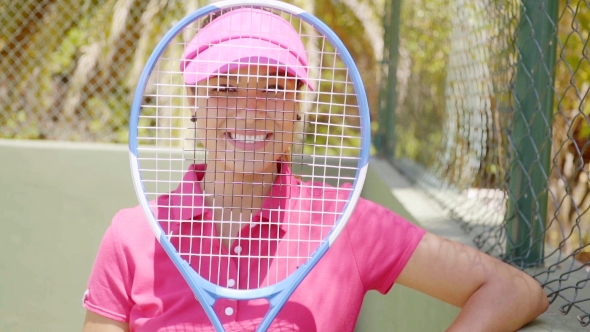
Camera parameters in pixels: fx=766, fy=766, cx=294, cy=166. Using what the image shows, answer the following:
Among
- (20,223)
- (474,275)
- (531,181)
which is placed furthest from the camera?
(20,223)

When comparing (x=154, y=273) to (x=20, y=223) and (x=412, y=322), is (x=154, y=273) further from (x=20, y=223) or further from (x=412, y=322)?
(x=20, y=223)

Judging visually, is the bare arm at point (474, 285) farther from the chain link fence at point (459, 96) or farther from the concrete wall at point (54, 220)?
the concrete wall at point (54, 220)

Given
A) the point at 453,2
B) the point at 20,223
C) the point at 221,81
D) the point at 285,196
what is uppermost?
the point at 453,2

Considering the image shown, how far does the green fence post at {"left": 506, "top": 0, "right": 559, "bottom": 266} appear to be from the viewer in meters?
1.91

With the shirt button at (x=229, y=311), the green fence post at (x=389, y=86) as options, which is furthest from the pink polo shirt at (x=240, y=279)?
the green fence post at (x=389, y=86)

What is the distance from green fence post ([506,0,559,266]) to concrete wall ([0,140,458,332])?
1.45 meters

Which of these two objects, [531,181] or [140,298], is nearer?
[140,298]

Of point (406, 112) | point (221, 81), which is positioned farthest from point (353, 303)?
point (406, 112)

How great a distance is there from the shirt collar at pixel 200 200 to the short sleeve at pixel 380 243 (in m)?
0.16

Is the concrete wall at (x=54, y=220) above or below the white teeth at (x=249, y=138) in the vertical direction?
below

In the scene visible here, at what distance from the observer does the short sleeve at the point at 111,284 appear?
1663 mm

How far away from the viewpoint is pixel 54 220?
153 inches

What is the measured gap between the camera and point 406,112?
413 centimetres

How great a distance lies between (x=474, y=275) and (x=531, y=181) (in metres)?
0.48
